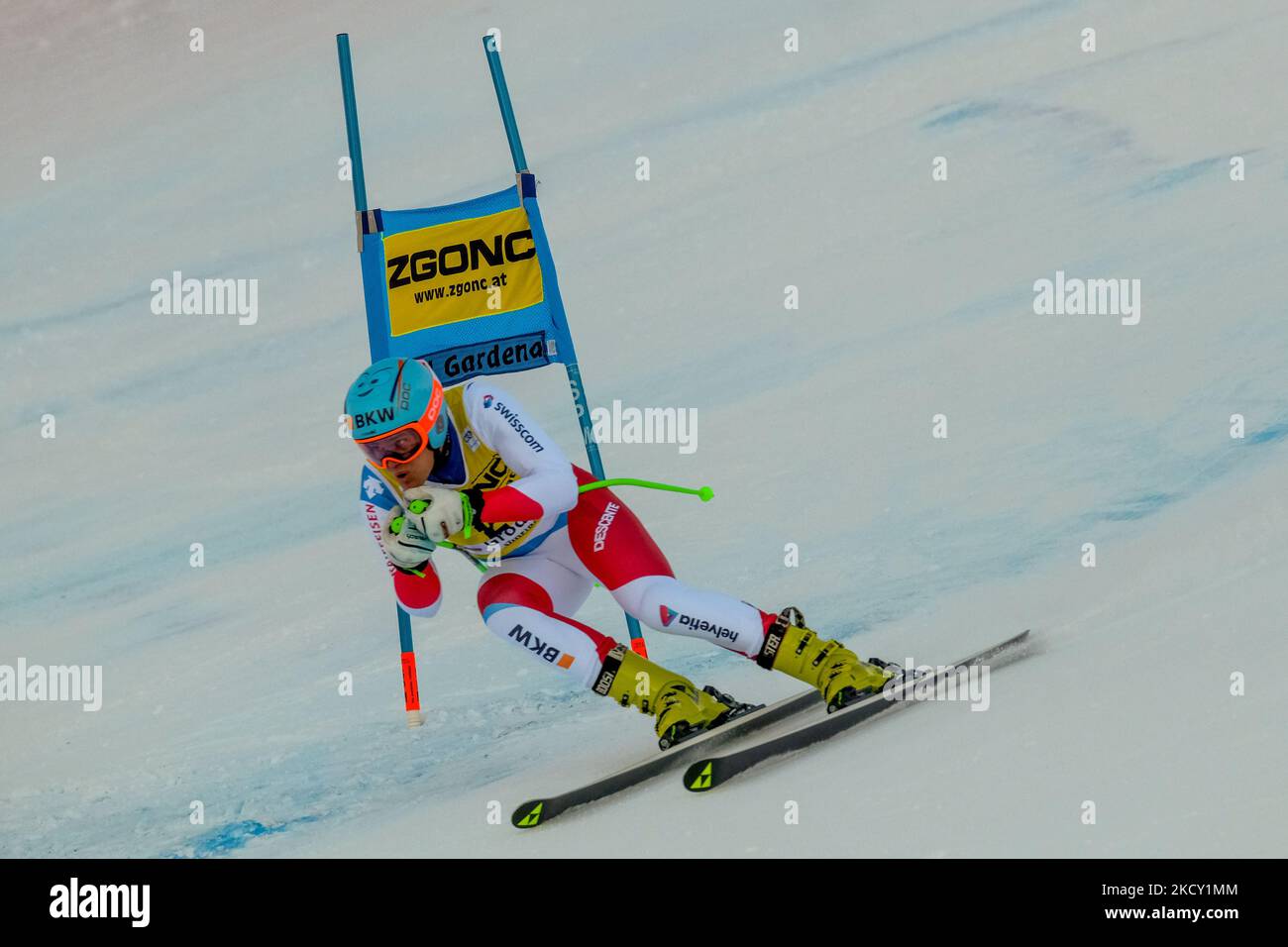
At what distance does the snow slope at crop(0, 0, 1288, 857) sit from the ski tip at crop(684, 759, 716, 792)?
7cm

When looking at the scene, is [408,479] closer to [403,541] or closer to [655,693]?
[403,541]

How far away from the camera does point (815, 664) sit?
174 inches

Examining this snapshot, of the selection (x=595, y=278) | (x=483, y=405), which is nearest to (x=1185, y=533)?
(x=483, y=405)

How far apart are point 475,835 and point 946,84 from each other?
34.4 feet

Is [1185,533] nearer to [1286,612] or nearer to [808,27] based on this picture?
[1286,612]

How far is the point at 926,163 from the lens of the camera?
12.5 metres

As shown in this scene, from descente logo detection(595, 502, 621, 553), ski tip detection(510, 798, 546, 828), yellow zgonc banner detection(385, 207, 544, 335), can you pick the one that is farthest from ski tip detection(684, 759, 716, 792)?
yellow zgonc banner detection(385, 207, 544, 335)

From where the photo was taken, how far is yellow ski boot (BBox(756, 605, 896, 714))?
439 cm

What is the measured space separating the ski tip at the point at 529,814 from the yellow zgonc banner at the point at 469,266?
1.85 m

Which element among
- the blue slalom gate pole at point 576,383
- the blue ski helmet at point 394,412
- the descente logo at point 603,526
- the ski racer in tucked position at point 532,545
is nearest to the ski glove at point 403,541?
the ski racer in tucked position at point 532,545

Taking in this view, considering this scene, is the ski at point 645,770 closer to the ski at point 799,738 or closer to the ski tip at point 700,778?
the ski at point 799,738

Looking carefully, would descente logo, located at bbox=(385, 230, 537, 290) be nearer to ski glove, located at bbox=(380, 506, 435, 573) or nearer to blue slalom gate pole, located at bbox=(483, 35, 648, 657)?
blue slalom gate pole, located at bbox=(483, 35, 648, 657)

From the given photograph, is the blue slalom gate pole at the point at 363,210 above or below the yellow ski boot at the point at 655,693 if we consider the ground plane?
above

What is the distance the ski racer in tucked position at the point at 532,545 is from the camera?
4.19 metres
